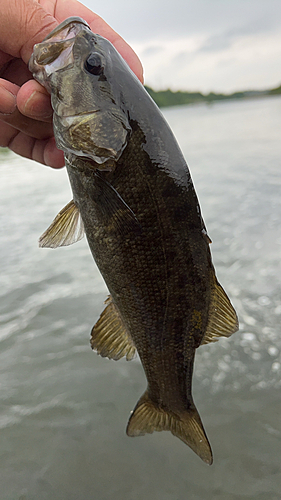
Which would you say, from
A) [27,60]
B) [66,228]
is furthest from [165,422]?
[27,60]

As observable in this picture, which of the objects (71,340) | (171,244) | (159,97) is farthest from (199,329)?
(159,97)

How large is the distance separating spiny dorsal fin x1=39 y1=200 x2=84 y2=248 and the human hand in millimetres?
545

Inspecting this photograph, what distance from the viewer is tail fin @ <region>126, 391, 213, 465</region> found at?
233 centimetres

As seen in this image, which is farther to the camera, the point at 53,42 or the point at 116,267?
the point at 116,267

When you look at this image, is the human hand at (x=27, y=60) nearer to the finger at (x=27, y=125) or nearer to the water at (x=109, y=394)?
the finger at (x=27, y=125)

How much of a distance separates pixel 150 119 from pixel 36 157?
1.38 m

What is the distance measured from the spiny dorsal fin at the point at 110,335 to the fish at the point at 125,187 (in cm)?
18

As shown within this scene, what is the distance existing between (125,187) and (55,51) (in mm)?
745

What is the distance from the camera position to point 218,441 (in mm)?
3408

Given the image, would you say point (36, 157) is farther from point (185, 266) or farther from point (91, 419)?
point (91, 419)

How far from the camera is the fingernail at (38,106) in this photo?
6.46ft

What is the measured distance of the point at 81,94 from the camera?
186 cm

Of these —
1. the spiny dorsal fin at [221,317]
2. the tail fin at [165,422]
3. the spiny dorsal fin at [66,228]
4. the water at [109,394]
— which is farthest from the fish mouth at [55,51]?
the water at [109,394]

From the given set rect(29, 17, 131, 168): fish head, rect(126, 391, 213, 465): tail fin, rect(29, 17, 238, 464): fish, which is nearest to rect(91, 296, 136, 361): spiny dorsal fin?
rect(29, 17, 238, 464): fish
